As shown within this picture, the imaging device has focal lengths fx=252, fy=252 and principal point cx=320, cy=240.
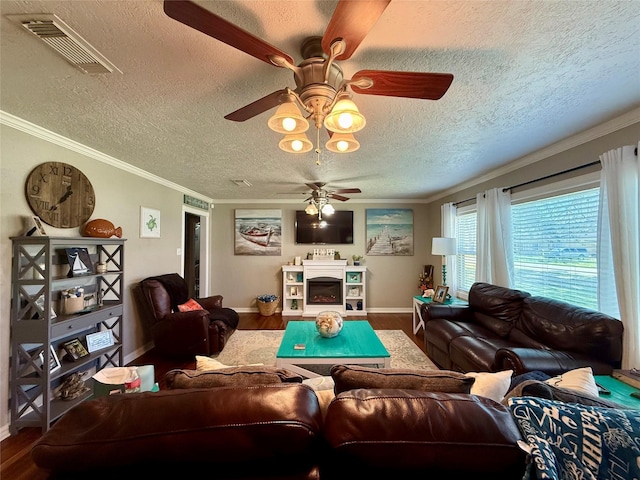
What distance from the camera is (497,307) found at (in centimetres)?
292

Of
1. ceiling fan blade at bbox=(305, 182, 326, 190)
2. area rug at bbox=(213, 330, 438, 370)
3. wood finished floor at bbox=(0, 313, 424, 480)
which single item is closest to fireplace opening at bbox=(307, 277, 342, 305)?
wood finished floor at bbox=(0, 313, 424, 480)

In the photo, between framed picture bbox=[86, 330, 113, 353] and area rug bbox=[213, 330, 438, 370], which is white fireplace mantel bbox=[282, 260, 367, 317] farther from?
framed picture bbox=[86, 330, 113, 353]

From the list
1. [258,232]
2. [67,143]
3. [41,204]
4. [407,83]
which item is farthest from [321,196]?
[41,204]

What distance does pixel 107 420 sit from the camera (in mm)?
753

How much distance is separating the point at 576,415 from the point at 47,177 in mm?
3713

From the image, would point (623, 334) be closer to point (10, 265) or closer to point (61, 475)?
point (61, 475)

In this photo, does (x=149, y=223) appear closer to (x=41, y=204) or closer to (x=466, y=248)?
Answer: (x=41, y=204)

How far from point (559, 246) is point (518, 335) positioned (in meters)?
1.01

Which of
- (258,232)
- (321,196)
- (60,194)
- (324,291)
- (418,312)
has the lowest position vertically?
(418,312)

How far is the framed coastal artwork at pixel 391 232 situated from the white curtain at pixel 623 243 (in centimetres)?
350

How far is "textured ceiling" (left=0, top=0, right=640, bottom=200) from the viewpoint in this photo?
110 cm

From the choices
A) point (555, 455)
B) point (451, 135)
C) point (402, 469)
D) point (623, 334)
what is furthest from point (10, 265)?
point (623, 334)

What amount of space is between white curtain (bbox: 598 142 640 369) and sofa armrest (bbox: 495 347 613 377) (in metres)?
0.30

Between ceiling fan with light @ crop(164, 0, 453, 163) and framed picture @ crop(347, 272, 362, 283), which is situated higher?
ceiling fan with light @ crop(164, 0, 453, 163)
